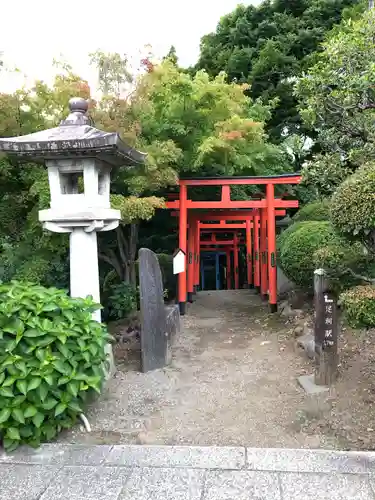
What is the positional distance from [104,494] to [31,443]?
974 millimetres

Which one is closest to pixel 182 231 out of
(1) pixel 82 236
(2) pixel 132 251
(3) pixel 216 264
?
(2) pixel 132 251

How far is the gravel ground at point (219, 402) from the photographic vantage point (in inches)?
162

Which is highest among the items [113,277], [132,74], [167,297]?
[132,74]

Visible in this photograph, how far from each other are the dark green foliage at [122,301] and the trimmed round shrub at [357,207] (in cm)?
509

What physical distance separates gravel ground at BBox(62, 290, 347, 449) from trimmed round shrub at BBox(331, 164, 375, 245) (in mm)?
1806

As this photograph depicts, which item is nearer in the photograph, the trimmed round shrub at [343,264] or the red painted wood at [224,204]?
the trimmed round shrub at [343,264]

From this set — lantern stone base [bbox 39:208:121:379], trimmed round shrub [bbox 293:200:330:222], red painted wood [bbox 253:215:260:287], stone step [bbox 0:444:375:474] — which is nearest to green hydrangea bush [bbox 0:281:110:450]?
stone step [bbox 0:444:375:474]

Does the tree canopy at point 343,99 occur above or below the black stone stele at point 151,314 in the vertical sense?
above

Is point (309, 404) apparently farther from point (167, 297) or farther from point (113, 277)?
point (167, 297)

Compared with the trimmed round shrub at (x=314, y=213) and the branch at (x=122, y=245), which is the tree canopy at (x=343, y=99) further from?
the branch at (x=122, y=245)

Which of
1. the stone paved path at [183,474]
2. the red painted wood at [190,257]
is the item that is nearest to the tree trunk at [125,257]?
the red painted wood at [190,257]

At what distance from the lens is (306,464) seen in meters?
3.25

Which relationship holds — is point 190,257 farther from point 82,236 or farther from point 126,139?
point 82,236

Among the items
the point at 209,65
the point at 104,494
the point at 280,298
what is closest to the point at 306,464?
the point at 104,494
